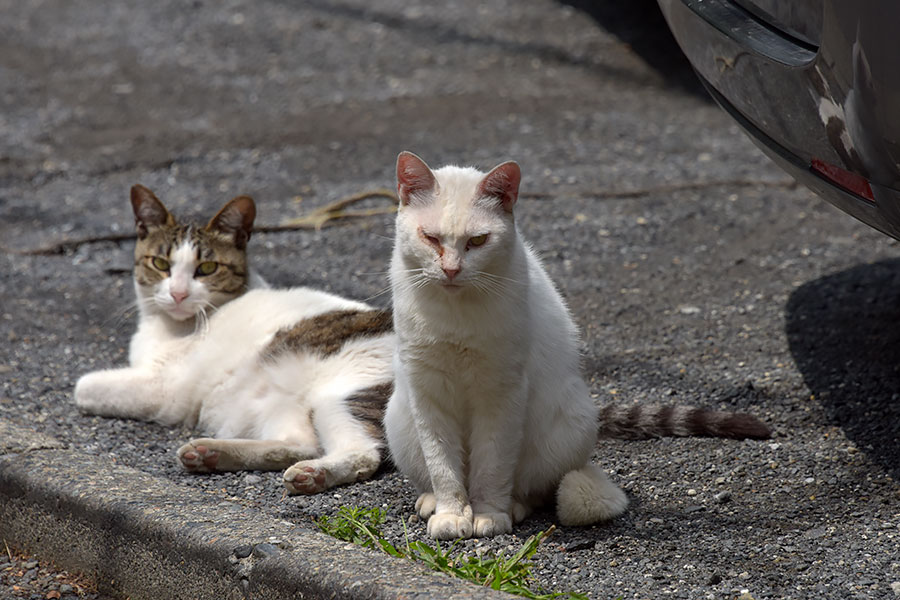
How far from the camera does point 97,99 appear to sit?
790 cm

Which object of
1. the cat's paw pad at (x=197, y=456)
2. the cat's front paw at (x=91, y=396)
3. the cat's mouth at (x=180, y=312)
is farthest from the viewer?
the cat's mouth at (x=180, y=312)

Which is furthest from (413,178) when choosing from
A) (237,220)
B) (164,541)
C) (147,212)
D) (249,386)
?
(147,212)

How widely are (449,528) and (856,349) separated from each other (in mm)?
2108

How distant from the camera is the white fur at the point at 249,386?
3395 mm

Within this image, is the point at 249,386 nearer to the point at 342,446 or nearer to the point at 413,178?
the point at 342,446

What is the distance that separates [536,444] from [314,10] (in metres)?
7.51

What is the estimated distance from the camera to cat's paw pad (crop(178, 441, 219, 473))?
3.30 m

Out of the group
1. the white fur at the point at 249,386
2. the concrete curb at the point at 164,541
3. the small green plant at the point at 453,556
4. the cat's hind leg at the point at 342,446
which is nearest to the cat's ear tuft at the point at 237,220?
the white fur at the point at 249,386

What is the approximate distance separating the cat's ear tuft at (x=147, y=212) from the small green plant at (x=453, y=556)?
185 centimetres

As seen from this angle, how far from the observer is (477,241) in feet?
8.96

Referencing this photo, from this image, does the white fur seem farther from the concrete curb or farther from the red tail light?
the red tail light

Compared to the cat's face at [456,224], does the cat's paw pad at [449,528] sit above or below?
below

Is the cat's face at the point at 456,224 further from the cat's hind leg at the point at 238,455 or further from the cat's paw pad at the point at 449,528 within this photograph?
the cat's hind leg at the point at 238,455

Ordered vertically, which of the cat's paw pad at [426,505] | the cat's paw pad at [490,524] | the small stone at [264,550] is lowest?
the cat's paw pad at [426,505]
